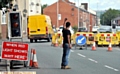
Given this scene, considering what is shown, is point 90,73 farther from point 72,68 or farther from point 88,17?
point 88,17

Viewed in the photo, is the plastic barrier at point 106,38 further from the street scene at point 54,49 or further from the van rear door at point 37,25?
the van rear door at point 37,25

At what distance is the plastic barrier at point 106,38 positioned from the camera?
35.8 metres

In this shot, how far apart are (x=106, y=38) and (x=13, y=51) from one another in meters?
20.8

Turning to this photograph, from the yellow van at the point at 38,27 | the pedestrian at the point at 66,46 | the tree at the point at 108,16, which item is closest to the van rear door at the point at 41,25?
the yellow van at the point at 38,27

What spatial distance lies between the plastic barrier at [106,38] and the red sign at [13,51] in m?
20.4

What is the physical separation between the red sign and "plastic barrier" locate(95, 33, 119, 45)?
20447 millimetres

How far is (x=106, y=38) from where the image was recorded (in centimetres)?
3588

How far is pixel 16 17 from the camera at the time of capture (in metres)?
17.6

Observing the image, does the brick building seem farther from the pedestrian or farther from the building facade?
the pedestrian

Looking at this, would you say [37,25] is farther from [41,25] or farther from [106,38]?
[106,38]

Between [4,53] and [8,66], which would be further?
[8,66]

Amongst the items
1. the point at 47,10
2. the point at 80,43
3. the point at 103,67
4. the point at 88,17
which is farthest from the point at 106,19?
the point at 103,67

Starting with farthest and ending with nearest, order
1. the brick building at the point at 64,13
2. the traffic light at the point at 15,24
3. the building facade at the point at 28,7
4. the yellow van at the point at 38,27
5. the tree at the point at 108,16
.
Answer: the tree at the point at 108,16 → the brick building at the point at 64,13 → the building facade at the point at 28,7 → the yellow van at the point at 38,27 → the traffic light at the point at 15,24

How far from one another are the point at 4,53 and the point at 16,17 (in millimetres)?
2291
